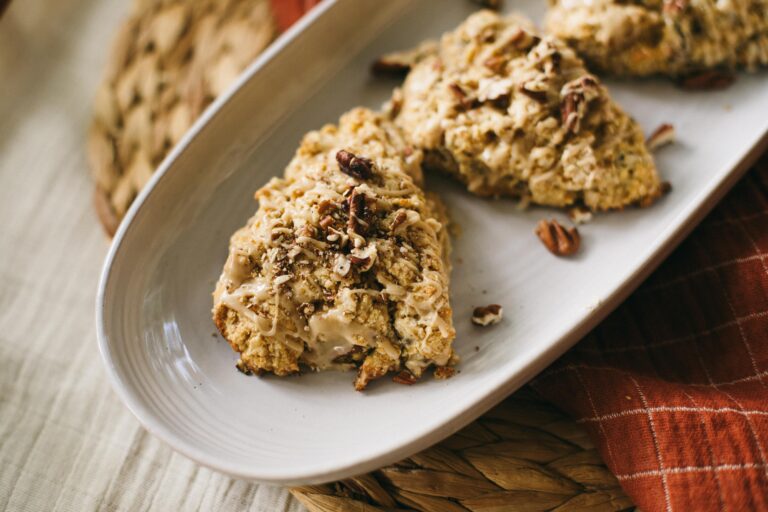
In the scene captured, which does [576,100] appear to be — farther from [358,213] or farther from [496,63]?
[358,213]

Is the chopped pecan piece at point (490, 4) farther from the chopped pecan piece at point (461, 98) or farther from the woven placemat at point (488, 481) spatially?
the woven placemat at point (488, 481)

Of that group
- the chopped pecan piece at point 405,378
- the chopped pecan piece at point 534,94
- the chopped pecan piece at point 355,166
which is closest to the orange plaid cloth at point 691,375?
the chopped pecan piece at point 405,378

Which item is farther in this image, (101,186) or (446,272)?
(101,186)

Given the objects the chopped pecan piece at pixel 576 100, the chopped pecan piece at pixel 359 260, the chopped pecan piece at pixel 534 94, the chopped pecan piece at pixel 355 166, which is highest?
the chopped pecan piece at pixel 355 166

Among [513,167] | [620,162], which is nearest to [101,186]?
[513,167]

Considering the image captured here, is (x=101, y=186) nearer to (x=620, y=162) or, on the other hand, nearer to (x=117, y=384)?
(x=117, y=384)
